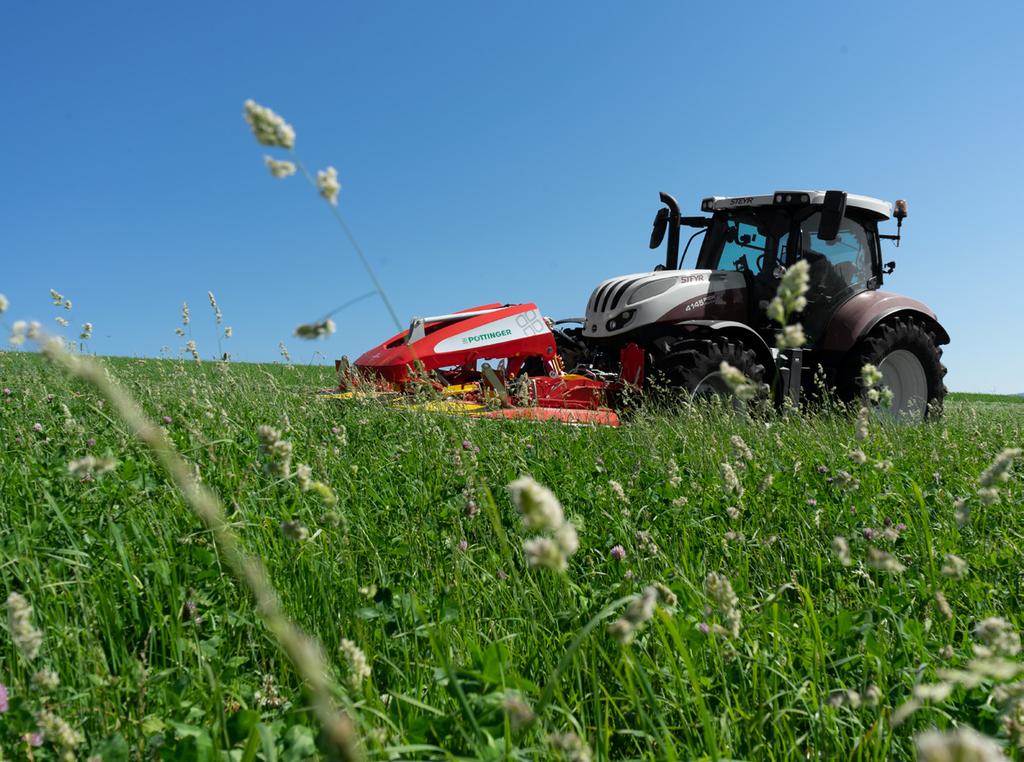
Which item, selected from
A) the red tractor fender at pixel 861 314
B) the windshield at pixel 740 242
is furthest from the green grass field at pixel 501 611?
the windshield at pixel 740 242

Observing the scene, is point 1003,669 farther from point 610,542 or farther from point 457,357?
point 457,357

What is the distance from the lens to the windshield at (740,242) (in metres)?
8.44

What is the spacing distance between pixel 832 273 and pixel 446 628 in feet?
26.7

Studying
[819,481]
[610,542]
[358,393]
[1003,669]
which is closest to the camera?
[1003,669]

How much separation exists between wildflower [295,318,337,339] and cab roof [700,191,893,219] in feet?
25.7

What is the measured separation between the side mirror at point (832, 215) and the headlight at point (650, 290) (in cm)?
157

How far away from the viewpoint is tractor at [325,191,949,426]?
7.30m

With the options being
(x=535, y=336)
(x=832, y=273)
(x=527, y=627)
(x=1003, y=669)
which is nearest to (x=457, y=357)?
(x=535, y=336)

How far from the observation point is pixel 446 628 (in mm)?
1824

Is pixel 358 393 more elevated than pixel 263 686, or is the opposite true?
pixel 358 393

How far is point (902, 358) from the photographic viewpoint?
9023 mm

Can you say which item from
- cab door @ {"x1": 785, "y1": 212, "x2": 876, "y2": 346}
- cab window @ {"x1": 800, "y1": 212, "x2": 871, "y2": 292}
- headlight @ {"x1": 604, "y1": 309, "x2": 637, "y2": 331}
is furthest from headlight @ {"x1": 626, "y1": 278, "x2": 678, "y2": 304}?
cab window @ {"x1": 800, "y1": 212, "x2": 871, "y2": 292}

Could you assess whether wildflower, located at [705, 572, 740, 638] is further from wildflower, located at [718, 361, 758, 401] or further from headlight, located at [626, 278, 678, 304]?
headlight, located at [626, 278, 678, 304]

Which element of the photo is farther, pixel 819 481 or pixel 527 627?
pixel 819 481
